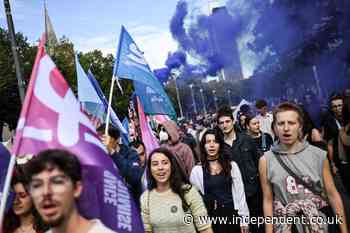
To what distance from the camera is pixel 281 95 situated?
29.8m

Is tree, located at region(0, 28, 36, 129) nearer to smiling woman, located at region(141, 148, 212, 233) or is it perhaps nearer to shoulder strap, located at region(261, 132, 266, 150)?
shoulder strap, located at region(261, 132, 266, 150)

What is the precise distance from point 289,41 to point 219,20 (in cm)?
524

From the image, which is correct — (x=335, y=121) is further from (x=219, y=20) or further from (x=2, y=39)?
(x=2, y=39)

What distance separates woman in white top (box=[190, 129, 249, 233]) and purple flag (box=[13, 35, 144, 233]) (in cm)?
204

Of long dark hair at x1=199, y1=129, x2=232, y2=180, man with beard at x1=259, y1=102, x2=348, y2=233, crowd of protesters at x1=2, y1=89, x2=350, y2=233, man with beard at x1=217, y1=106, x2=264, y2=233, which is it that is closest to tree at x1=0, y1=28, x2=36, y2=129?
man with beard at x1=217, y1=106, x2=264, y2=233

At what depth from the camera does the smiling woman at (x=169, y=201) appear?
3.89 meters

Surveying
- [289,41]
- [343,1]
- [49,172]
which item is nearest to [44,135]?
[49,172]

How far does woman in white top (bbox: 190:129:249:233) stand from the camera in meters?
4.62

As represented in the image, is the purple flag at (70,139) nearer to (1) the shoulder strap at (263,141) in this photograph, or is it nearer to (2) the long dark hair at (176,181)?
(2) the long dark hair at (176,181)

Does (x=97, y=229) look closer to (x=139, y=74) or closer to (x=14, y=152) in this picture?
(x=14, y=152)

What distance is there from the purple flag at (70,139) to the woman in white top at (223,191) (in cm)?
204

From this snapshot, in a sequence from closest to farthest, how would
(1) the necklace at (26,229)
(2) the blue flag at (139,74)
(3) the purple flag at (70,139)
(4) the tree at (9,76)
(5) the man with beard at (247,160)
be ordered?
1. (3) the purple flag at (70,139)
2. (1) the necklace at (26,229)
3. (5) the man with beard at (247,160)
4. (2) the blue flag at (139,74)
5. (4) the tree at (9,76)

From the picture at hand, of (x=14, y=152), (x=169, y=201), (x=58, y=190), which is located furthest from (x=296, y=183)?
(x=14, y=152)

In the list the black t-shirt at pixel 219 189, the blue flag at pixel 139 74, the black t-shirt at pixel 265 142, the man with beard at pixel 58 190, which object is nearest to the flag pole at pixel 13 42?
the blue flag at pixel 139 74
